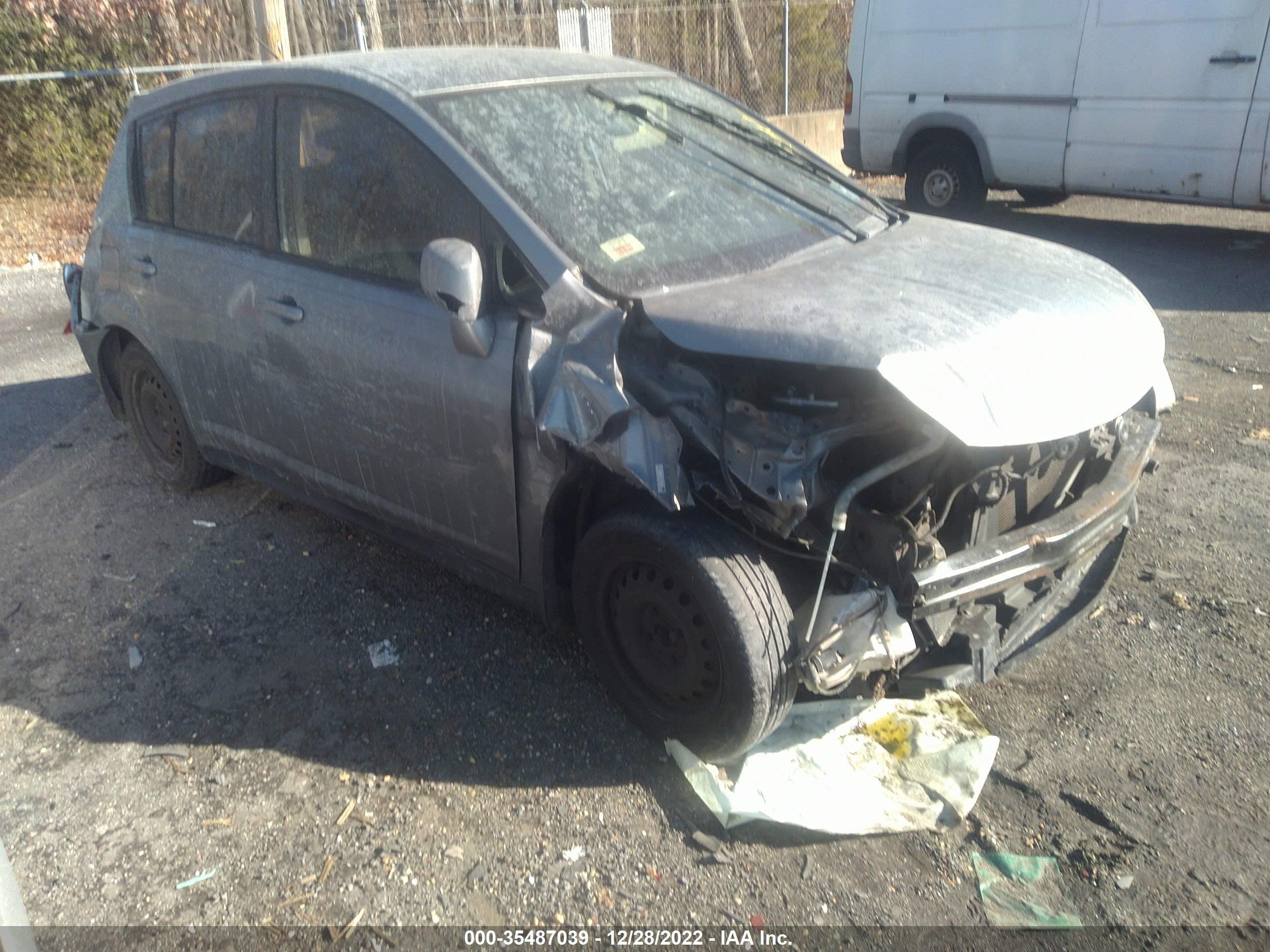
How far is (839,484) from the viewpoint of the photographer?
2779mm

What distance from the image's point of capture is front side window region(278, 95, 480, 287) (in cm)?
313

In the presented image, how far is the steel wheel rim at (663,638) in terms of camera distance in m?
2.84

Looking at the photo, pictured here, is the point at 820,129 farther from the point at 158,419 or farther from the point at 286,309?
the point at 286,309

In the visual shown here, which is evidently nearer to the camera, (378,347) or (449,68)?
(378,347)

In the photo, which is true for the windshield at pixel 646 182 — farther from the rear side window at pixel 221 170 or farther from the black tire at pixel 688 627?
the rear side window at pixel 221 170

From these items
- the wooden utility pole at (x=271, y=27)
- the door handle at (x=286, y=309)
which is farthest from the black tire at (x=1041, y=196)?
the door handle at (x=286, y=309)

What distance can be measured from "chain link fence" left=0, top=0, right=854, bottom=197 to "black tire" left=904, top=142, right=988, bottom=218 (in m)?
3.57

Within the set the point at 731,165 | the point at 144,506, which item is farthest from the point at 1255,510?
the point at 144,506

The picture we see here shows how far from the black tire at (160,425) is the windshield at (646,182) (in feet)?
7.07

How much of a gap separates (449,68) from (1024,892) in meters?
3.06

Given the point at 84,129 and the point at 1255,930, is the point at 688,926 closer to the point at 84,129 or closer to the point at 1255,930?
the point at 1255,930

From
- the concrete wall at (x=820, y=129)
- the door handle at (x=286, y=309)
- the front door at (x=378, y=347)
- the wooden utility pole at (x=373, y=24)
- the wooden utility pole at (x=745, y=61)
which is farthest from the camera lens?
the concrete wall at (x=820, y=129)

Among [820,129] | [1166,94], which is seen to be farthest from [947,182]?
[820,129]

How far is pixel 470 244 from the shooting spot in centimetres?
289
